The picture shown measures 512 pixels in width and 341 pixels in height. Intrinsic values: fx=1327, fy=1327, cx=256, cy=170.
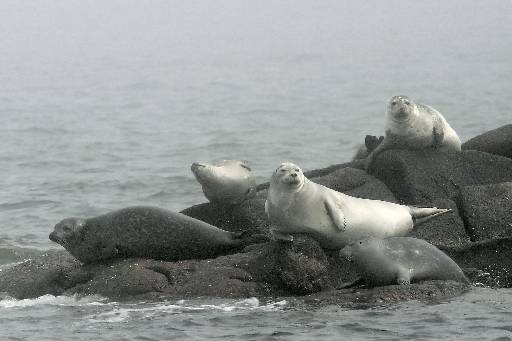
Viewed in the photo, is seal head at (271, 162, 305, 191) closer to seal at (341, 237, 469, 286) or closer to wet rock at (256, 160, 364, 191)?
seal at (341, 237, 469, 286)

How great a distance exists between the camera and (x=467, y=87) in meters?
42.0

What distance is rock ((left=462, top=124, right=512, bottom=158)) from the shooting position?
47.3 ft

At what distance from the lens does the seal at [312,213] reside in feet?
37.9

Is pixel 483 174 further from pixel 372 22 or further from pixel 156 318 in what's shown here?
pixel 372 22

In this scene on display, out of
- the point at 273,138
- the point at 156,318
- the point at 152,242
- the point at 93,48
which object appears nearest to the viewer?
the point at 156,318

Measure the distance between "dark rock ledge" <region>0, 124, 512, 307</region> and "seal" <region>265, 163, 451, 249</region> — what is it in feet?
0.65

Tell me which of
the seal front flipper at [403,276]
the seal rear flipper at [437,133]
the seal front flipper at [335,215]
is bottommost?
the seal front flipper at [403,276]

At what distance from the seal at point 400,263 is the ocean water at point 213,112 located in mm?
455

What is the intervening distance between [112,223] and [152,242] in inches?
17.5

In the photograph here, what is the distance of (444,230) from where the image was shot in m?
12.3

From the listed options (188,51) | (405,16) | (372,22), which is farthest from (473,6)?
(188,51)

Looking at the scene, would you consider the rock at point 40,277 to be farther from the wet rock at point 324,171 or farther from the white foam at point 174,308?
the wet rock at point 324,171

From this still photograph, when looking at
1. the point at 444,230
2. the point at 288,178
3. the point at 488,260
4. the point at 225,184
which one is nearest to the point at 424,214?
the point at 444,230

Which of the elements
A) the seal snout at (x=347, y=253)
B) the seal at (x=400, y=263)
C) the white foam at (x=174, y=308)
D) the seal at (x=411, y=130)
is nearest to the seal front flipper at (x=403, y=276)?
the seal at (x=400, y=263)
